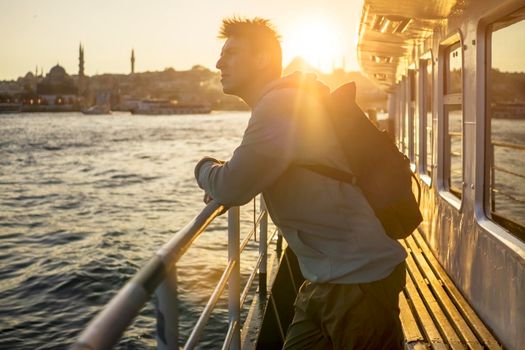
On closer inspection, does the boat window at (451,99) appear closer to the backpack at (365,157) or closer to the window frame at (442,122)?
the window frame at (442,122)

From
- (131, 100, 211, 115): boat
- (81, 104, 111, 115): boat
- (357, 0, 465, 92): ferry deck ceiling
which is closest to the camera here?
(357, 0, 465, 92): ferry deck ceiling

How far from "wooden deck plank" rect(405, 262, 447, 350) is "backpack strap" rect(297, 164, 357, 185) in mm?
1805

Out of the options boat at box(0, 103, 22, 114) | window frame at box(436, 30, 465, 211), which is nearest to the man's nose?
window frame at box(436, 30, 465, 211)

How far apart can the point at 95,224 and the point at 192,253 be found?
20.4 ft

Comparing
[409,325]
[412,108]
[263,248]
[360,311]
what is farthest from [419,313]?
[412,108]

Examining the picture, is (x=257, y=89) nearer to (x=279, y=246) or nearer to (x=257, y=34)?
(x=257, y=34)

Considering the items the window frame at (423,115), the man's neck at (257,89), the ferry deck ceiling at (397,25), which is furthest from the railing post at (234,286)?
the window frame at (423,115)

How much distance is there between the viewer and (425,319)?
378cm

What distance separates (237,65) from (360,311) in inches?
37.0

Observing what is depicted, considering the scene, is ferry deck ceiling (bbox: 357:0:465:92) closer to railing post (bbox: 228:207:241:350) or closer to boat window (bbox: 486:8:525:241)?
boat window (bbox: 486:8:525:241)

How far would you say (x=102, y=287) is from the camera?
37.2 ft

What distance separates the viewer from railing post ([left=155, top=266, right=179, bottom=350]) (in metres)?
1.47

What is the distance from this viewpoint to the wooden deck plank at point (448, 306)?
3.44 meters

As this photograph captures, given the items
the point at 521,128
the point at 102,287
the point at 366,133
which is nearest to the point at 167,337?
the point at 366,133
